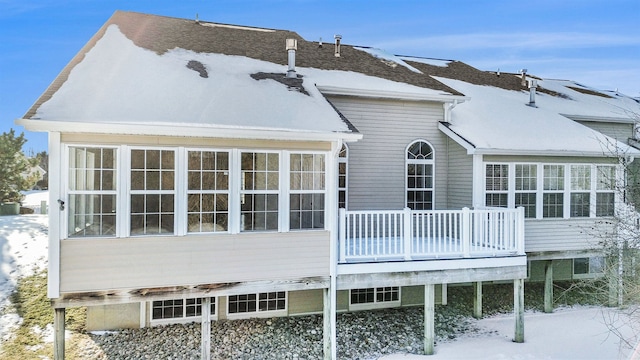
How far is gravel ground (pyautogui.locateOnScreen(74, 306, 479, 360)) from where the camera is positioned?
9.15 meters

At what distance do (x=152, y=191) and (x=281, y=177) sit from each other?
7.52 feet

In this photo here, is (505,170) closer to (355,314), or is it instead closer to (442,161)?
(442,161)

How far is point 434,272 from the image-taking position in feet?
29.9

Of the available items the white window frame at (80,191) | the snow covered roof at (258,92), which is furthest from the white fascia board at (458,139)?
the white window frame at (80,191)

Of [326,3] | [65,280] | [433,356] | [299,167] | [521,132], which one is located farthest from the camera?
[326,3]

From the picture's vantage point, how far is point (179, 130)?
719 centimetres

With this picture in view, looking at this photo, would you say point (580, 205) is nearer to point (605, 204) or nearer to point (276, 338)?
point (605, 204)

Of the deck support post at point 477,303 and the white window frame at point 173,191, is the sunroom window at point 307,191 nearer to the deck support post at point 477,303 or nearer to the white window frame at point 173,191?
the white window frame at point 173,191

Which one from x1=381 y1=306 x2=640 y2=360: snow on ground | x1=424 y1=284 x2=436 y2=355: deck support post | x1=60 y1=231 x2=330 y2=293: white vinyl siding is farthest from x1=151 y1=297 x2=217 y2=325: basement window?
x1=424 y1=284 x2=436 y2=355: deck support post

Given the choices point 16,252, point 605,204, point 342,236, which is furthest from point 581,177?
point 16,252

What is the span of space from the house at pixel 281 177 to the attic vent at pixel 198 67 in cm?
6

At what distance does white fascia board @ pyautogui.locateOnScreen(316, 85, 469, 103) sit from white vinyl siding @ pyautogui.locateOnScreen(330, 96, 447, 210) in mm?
243

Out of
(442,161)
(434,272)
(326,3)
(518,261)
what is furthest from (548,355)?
(326,3)

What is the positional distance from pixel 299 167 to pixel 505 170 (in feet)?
19.4
